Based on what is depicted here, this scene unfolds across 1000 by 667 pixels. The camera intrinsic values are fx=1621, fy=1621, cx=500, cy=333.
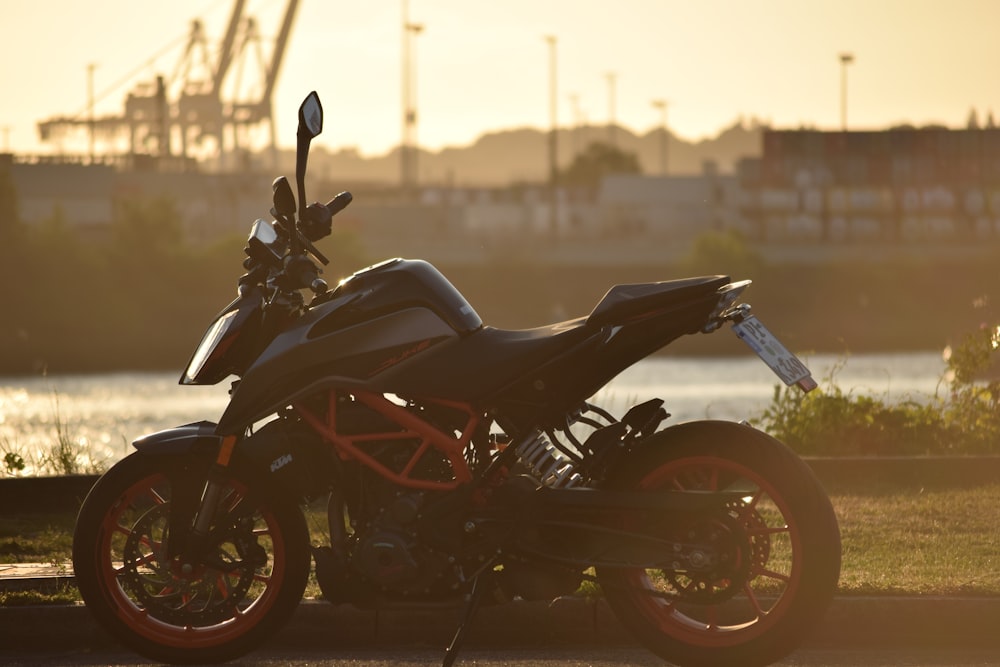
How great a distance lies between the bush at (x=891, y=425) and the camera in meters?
10.4

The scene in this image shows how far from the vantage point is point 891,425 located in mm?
10680

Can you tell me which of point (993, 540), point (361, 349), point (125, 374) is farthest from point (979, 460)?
point (125, 374)

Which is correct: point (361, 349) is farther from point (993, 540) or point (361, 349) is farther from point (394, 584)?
point (993, 540)

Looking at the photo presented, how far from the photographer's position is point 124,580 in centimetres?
543

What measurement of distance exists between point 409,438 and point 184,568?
0.91 metres

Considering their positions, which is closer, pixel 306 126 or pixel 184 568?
pixel 306 126

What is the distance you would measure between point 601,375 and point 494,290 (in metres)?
61.6

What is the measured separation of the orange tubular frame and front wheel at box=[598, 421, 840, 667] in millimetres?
481

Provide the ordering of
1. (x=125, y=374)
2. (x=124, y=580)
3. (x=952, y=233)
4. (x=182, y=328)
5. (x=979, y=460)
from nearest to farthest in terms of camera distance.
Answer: (x=124, y=580)
(x=979, y=460)
(x=125, y=374)
(x=182, y=328)
(x=952, y=233)

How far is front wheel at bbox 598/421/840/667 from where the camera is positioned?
16.2 feet

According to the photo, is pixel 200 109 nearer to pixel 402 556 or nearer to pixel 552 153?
pixel 552 153

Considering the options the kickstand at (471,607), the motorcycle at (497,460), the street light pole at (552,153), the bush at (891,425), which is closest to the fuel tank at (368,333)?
the motorcycle at (497,460)

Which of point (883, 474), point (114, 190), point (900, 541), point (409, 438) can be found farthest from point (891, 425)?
point (114, 190)

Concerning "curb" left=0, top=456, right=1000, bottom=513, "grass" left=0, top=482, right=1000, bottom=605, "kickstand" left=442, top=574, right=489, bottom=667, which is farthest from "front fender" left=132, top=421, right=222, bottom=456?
"curb" left=0, top=456, right=1000, bottom=513
